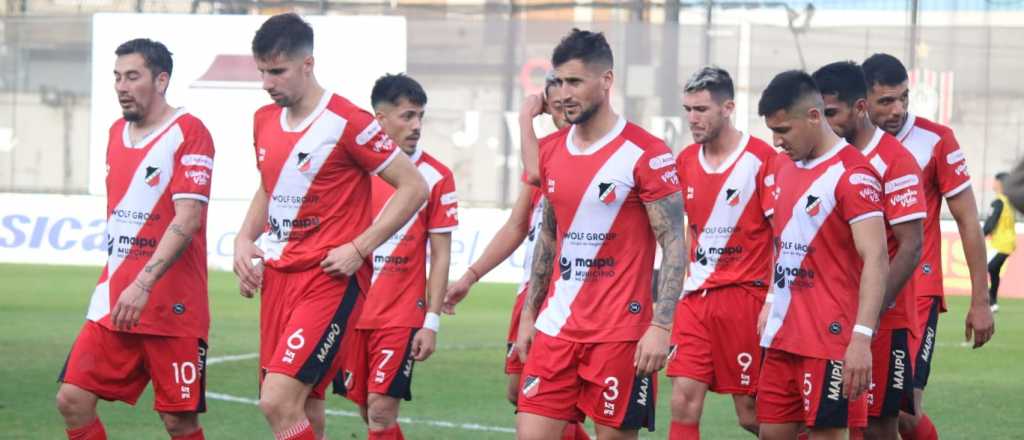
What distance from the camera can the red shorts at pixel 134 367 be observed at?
7.56m

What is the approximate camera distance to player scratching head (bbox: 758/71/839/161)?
6965 mm

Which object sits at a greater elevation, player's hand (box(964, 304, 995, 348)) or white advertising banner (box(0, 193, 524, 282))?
player's hand (box(964, 304, 995, 348))

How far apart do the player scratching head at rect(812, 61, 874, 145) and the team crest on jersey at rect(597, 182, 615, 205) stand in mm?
1046

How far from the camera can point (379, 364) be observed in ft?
28.8

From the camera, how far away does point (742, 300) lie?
28.2 feet

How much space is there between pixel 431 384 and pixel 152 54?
571cm

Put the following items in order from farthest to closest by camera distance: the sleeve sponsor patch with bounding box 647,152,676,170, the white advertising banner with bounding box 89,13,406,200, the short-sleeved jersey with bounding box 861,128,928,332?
1. the white advertising banner with bounding box 89,13,406,200
2. the short-sleeved jersey with bounding box 861,128,928,332
3. the sleeve sponsor patch with bounding box 647,152,676,170

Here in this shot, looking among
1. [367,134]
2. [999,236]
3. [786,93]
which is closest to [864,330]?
[786,93]

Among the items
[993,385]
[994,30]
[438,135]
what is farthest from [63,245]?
[993,385]

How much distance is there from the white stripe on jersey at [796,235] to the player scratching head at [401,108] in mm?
2556

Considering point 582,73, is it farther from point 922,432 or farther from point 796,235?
point 922,432

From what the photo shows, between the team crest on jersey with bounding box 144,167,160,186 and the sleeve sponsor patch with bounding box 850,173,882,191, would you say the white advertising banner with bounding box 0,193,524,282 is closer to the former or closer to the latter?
the team crest on jersey with bounding box 144,167,160,186

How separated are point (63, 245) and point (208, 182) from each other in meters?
19.0

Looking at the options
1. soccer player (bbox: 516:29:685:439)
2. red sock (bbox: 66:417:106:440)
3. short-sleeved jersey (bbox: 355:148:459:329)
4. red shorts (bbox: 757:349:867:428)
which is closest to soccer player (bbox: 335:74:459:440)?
short-sleeved jersey (bbox: 355:148:459:329)
